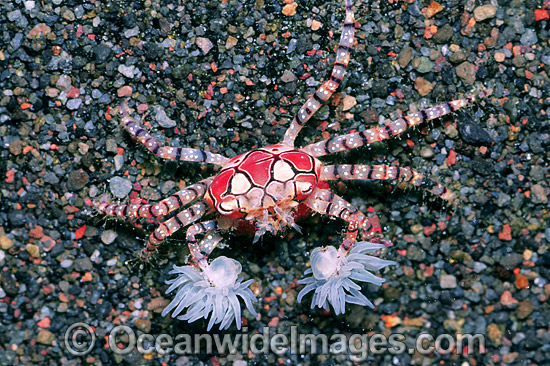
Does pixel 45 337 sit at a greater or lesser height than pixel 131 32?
lesser

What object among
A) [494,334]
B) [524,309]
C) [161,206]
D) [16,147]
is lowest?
[494,334]

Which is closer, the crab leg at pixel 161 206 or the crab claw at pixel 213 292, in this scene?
the crab claw at pixel 213 292

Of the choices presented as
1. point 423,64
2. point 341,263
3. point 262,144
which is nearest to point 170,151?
point 262,144

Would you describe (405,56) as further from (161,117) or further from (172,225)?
(172,225)

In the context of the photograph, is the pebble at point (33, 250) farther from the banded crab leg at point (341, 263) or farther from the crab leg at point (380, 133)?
the crab leg at point (380, 133)

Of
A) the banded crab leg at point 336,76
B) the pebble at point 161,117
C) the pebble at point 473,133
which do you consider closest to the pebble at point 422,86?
the pebble at point 473,133

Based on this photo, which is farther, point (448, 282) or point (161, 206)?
point (448, 282)
